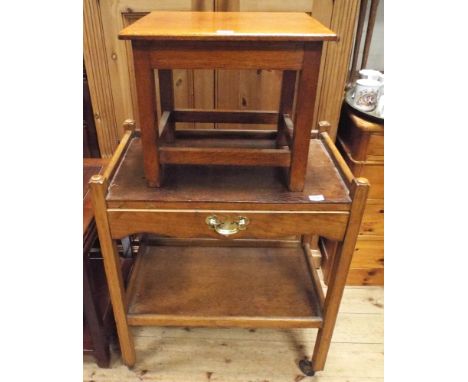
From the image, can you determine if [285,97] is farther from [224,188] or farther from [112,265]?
[112,265]

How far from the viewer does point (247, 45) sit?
0.69 m

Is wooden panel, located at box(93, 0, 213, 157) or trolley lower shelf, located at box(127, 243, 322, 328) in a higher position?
wooden panel, located at box(93, 0, 213, 157)

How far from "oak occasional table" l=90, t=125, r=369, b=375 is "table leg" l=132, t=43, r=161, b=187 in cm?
5

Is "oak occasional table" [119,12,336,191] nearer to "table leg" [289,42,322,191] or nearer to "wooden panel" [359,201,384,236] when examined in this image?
"table leg" [289,42,322,191]

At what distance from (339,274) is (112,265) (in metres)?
0.57

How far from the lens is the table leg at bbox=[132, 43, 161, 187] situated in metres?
0.71

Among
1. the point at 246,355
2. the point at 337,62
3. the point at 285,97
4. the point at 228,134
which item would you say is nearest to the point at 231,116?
the point at 228,134

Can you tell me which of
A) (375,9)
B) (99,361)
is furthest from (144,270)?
(375,9)

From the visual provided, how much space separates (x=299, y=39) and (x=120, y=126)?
29.6 inches

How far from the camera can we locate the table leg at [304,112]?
71 cm

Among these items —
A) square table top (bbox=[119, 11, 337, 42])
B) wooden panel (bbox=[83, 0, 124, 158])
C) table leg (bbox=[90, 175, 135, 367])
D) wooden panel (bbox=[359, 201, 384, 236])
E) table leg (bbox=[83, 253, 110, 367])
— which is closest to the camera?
square table top (bbox=[119, 11, 337, 42])

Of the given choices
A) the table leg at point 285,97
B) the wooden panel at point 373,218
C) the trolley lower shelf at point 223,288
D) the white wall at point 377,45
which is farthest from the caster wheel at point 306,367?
the white wall at point 377,45

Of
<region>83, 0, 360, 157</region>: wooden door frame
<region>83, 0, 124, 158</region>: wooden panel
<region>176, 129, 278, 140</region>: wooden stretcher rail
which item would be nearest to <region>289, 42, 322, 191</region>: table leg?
<region>176, 129, 278, 140</region>: wooden stretcher rail

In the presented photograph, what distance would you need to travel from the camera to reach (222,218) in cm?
82
